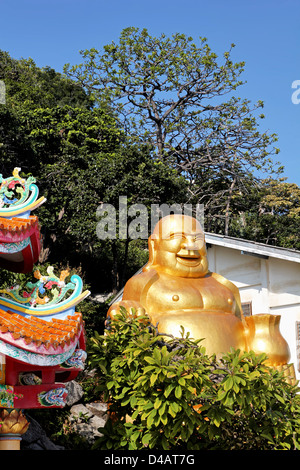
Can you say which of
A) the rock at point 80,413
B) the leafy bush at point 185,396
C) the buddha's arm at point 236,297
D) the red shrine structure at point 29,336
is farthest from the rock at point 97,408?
the red shrine structure at point 29,336

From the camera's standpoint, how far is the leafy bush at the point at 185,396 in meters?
5.68

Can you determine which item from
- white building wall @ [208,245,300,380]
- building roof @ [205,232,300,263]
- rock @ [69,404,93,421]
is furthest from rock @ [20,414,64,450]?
building roof @ [205,232,300,263]

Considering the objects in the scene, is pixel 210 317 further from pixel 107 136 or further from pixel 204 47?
pixel 204 47

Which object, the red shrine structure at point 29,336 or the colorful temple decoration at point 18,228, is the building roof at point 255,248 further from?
the red shrine structure at point 29,336

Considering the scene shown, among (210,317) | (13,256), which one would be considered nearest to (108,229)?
(210,317)

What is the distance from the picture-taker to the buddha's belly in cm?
750

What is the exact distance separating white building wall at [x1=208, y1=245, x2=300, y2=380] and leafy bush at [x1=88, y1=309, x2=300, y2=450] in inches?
185

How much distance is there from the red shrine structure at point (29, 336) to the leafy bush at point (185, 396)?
73 cm

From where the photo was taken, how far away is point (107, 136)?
2172 centimetres

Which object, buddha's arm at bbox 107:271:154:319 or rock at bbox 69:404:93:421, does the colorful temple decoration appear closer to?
buddha's arm at bbox 107:271:154:319

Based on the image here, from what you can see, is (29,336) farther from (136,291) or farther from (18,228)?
(136,291)

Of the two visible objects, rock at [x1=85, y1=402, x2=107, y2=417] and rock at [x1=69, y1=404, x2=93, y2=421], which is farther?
A: rock at [x1=85, y1=402, x2=107, y2=417]

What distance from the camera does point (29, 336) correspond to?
202 inches

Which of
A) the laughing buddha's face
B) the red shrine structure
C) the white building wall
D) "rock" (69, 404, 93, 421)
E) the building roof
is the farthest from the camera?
"rock" (69, 404, 93, 421)
